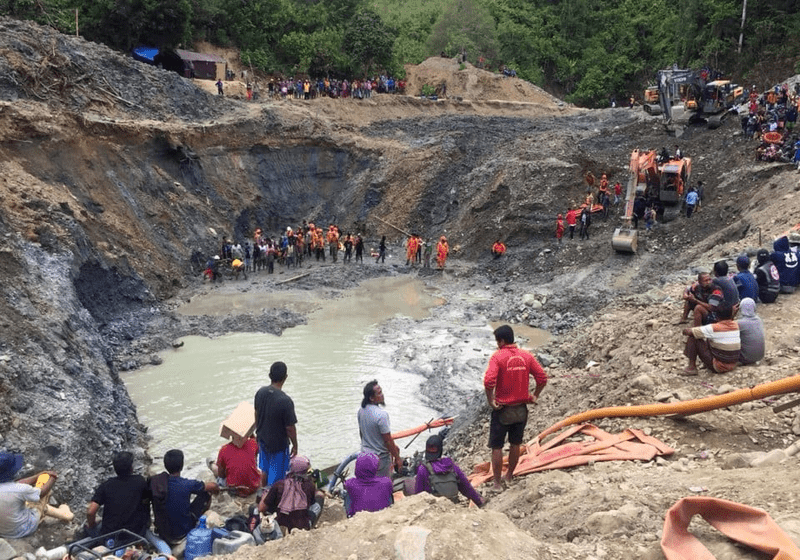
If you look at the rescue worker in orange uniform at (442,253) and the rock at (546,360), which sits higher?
the rescue worker in orange uniform at (442,253)

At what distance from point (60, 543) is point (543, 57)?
5014cm

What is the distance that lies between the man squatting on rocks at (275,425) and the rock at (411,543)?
2.67 metres

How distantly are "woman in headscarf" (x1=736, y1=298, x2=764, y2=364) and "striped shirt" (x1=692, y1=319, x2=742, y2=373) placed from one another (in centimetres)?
10

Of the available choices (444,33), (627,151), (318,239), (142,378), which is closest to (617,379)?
(142,378)

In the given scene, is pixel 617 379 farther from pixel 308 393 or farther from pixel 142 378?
pixel 142 378

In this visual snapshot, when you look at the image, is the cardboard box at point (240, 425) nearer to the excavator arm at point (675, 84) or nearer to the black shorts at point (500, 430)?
the black shorts at point (500, 430)

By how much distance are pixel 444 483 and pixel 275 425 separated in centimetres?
208

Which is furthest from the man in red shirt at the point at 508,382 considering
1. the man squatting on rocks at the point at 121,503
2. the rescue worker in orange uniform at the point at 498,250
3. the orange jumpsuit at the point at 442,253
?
the rescue worker in orange uniform at the point at 498,250

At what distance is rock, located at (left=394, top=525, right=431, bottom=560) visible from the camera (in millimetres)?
4059

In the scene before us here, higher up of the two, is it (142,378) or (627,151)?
(627,151)

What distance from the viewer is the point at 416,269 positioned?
23297mm

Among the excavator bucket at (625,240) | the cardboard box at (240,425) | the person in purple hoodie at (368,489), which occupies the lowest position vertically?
the cardboard box at (240,425)

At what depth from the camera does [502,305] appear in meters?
18.8

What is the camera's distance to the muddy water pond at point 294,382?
1134cm
